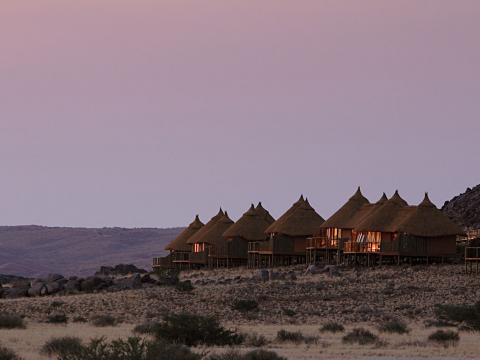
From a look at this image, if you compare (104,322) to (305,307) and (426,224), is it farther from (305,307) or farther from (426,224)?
(426,224)

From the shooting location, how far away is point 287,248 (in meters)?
73.9

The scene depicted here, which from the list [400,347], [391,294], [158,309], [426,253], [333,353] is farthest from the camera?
[426,253]

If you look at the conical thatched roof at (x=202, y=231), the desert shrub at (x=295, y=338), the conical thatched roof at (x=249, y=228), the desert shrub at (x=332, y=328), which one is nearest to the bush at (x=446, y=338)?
the desert shrub at (x=295, y=338)

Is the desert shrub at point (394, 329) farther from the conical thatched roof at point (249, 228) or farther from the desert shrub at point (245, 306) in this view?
the conical thatched roof at point (249, 228)

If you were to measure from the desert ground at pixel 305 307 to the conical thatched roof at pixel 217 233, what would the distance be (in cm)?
1536

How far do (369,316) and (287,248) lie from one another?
30205 mm

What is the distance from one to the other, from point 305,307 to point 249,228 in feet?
104

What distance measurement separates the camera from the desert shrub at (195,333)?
3056 centimetres

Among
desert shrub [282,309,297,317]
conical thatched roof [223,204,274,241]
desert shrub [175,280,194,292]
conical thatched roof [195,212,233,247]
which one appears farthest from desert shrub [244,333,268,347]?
conical thatched roof [195,212,233,247]

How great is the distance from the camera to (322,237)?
70500mm

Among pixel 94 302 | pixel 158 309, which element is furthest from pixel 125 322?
pixel 94 302

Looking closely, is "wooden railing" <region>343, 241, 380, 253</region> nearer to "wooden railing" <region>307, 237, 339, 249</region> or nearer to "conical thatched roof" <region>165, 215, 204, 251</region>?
"wooden railing" <region>307, 237, 339, 249</region>

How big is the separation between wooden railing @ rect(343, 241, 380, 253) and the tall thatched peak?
3.15m

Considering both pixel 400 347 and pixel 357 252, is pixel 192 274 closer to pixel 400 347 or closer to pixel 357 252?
pixel 357 252
